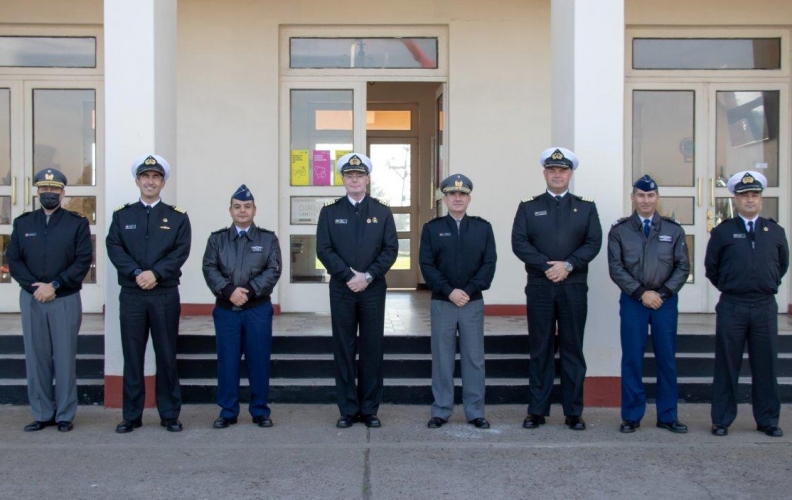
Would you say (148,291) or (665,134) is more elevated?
(665,134)

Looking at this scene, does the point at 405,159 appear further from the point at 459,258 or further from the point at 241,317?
the point at 241,317

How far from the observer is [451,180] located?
6.04 meters

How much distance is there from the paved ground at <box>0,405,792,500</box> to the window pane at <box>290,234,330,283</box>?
271 centimetres

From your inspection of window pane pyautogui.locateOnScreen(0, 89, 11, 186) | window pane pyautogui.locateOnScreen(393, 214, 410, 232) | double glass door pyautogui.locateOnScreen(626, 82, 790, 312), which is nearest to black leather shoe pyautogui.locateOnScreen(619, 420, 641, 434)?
double glass door pyautogui.locateOnScreen(626, 82, 790, 312)

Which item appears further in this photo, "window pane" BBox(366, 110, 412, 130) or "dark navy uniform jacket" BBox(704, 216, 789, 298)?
"window pane" BBox(366, 110, 412, 130)

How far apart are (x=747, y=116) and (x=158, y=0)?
627 centimetres

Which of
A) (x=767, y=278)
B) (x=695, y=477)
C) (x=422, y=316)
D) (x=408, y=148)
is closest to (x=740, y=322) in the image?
(x=767, y=278)

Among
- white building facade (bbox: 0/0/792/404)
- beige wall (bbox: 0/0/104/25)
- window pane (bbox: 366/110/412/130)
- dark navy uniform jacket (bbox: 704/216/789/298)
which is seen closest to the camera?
dark navy uniform jacket (bbox: 704/216/789/298)

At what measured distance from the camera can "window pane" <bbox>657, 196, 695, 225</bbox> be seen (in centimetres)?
883

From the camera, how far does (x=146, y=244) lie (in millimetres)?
5875

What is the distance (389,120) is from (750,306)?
7.32 meters

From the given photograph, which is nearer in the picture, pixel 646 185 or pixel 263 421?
pixel 646 185

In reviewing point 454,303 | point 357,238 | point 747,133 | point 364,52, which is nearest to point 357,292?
point 357,238

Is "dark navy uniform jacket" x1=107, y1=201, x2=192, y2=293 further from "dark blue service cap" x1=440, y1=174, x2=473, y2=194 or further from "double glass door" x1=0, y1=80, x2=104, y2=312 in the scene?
"double glass door" x1=0, y1=80, x2=104, y2=312
